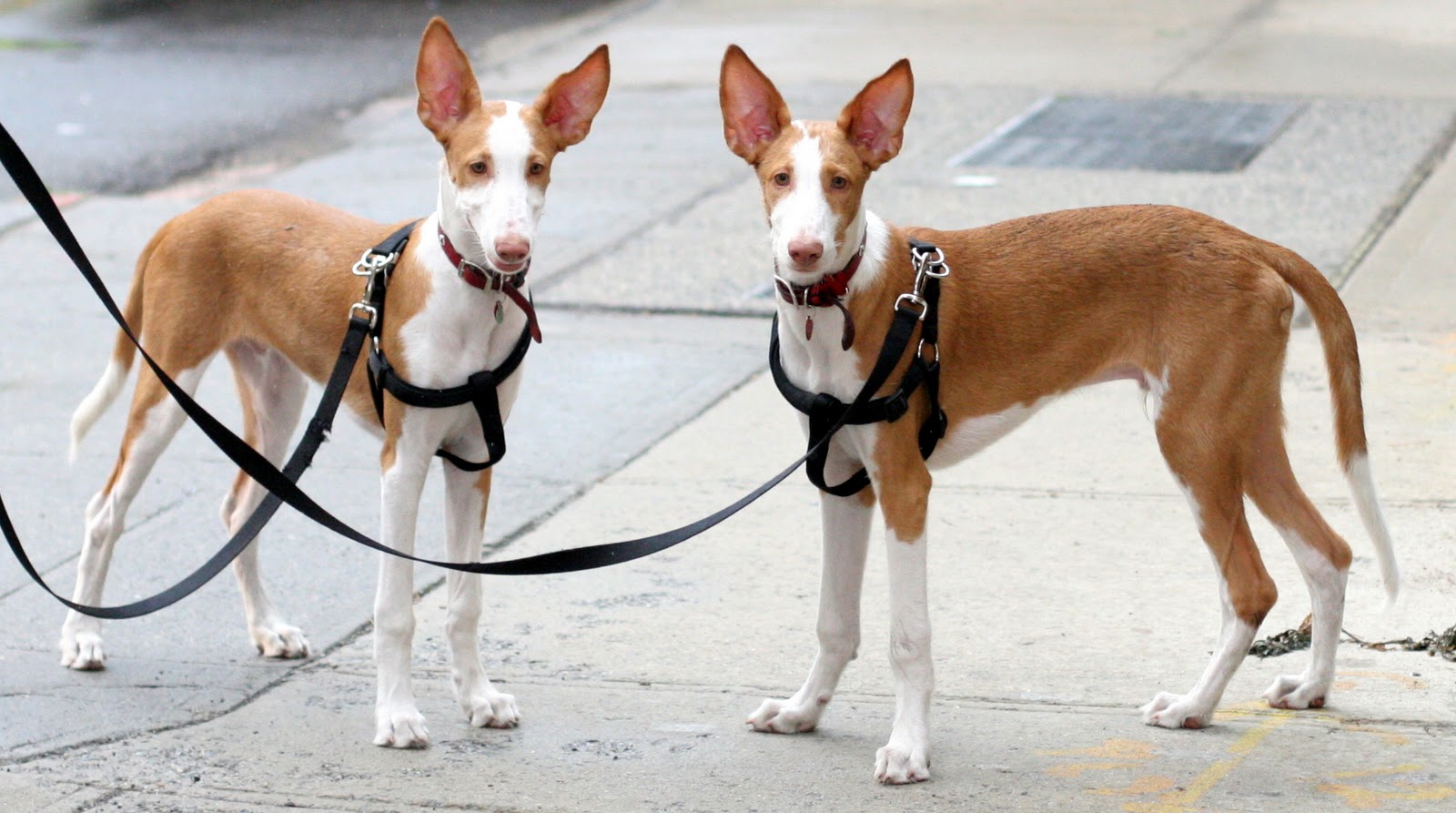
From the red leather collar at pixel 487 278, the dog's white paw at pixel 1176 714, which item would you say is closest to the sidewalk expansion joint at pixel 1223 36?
the dog's white paw at pixel 1176 714

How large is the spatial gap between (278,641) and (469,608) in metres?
0.77

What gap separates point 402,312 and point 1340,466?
241 cm

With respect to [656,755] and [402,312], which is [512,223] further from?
[656,755]

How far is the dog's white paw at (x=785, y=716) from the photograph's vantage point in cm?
459

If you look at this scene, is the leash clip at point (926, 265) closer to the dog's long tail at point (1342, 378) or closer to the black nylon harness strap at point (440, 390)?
the dog's long tail at point (1342, 378)

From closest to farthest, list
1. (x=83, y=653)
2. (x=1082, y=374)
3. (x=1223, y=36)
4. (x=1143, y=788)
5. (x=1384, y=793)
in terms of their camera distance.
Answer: (x=1384, y=793), (x=1143, y=788), (x=1082, y=374), (x=83, y=653), (x=1223, y=36)

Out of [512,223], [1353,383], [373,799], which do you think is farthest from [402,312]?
[1353,383]

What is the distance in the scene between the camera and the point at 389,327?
4.55 meters

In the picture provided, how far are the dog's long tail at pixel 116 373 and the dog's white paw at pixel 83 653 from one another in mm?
551

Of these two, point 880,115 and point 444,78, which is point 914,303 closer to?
point 880,115

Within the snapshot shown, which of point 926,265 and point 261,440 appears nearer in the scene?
point 926,265

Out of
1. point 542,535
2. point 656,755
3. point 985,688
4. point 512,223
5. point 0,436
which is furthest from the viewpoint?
point 0,436

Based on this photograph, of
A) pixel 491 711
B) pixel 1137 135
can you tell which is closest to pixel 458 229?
pixel 491 711

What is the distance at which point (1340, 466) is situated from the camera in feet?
15.0
